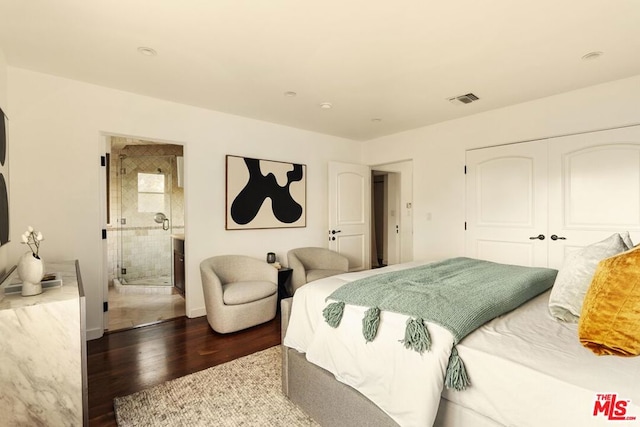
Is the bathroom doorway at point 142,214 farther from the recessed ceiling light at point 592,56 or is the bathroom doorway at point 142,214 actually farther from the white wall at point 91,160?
the recessed ceiling light at point 592,56

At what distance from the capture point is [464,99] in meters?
3.28

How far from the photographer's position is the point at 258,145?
407 centimetres

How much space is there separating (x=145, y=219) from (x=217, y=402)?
4119 millimetres

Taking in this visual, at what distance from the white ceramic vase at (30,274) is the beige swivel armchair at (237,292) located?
1.59 m

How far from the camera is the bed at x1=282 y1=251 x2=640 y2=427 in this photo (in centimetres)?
94

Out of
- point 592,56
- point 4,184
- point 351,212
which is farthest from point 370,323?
point 351,212

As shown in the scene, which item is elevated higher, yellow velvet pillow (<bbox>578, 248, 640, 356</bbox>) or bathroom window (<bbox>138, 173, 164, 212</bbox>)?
bathroom window (<bbox>138, 173, 164, 212</bbox>)

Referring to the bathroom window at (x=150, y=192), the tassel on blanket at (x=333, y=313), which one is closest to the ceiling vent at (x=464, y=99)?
the tassel on blanket at (x=333, y=313)

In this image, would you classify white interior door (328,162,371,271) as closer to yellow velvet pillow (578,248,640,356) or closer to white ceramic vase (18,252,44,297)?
white ceramic vase (18,252,44,297)

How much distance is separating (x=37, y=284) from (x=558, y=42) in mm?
3559

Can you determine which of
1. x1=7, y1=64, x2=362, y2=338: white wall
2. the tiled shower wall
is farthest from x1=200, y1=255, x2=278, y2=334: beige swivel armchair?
the tiled shower wall

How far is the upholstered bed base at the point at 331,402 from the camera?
4.01 feet

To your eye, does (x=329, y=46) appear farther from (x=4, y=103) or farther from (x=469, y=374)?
(x=4, y=103)

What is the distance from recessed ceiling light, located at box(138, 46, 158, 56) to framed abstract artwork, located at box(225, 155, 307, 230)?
4.96ft
